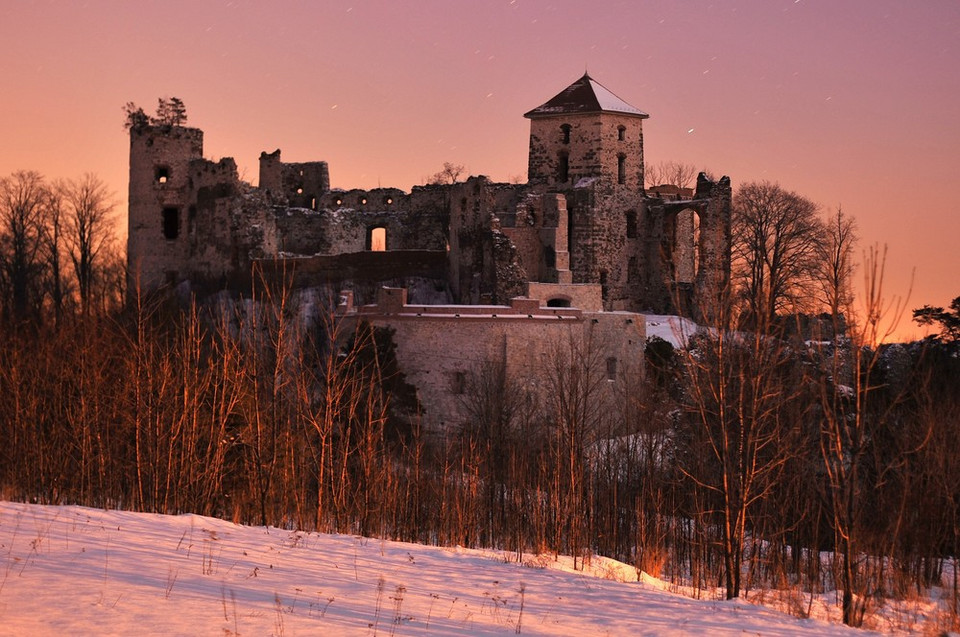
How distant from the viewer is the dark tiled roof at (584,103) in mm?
48031

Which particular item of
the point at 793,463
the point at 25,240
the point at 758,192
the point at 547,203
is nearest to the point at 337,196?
the point at 547,203

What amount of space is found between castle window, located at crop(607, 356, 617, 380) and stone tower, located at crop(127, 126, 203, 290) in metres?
19.4

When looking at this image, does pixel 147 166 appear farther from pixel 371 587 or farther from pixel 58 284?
pixel 371 587

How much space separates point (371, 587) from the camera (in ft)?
49.7

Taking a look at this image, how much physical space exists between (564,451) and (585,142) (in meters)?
21.2

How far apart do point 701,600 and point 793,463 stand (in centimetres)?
1262

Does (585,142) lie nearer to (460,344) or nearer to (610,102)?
(610,102)

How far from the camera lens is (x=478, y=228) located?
42344 millimetres

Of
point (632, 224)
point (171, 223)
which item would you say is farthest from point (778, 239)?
point (171, 223)

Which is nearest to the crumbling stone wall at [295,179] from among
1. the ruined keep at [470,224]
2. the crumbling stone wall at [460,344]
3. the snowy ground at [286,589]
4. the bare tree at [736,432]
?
the ruined keep at [470,224]

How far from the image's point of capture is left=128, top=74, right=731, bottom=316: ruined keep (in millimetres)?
44188

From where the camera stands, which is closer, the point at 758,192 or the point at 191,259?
the point at 191,259

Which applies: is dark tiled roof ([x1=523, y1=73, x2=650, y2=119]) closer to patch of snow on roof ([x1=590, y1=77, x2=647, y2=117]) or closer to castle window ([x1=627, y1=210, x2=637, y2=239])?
patch of snow on roof ([x1=590, y1=77, x2=647, y2=117])

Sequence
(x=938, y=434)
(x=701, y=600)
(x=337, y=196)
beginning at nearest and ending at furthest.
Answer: (x=701, y=600) → (x=938, y=434) → (x=337, y=196)
